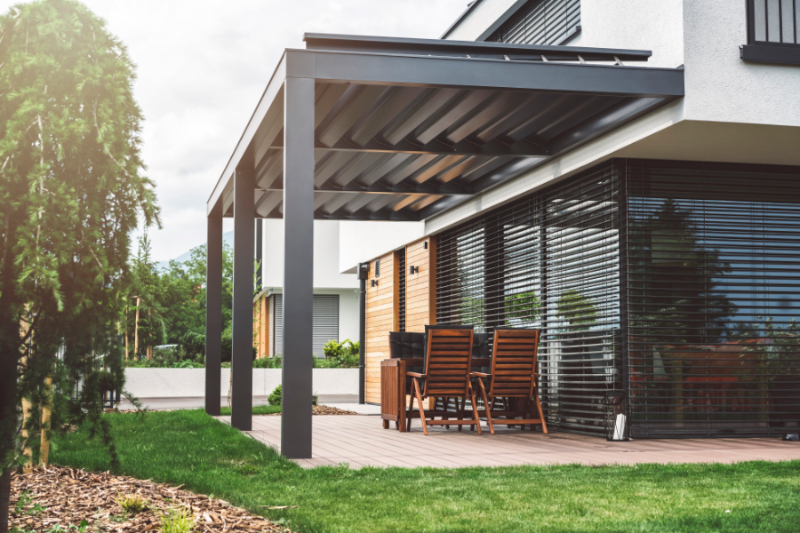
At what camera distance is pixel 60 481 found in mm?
4305

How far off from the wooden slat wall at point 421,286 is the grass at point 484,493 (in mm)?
6581

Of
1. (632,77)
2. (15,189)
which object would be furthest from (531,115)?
(15,189)

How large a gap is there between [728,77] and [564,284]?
266cm

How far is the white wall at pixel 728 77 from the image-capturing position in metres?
6.04

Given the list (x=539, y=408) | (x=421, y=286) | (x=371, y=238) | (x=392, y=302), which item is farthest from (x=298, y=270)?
(x=371, y=238)

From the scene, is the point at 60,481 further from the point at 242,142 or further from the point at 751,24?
the point at 751,24

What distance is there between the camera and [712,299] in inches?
287

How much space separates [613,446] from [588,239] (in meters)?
2.20

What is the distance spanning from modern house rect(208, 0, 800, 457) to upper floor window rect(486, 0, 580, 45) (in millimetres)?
46

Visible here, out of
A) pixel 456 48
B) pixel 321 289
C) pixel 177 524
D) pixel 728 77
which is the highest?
pixel 456 48

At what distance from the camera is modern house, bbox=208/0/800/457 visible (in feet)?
18.8

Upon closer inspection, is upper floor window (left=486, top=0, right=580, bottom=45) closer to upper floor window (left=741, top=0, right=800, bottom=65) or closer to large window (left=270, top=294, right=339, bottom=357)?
upper floor window (left=741, top=0, right=800, bottom=65)

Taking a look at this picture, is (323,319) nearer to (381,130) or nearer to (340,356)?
(340,356)

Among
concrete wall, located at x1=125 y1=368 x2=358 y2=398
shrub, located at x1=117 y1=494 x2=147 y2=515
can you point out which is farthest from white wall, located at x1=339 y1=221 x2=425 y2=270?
shrub, located at x1=117 y1=494 x2=147 y2=515
